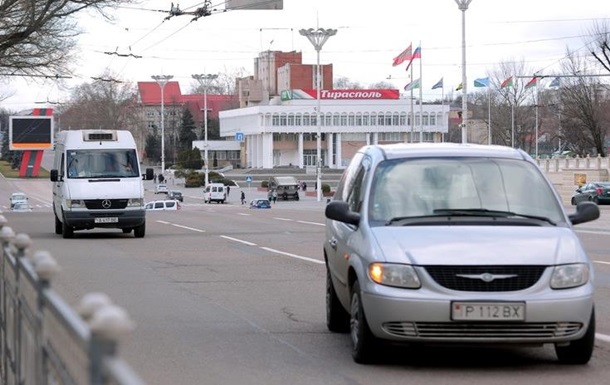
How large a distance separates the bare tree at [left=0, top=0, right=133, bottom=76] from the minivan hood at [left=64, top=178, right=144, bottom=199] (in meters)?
8.62

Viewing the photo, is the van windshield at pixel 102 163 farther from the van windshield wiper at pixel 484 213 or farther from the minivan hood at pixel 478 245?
the minivan hood at pixel 478 245

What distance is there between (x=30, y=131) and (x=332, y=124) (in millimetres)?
43114

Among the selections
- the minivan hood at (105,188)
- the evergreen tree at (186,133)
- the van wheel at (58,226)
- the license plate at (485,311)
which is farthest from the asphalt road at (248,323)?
the evergreen tree at (186,133)

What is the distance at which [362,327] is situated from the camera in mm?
8148

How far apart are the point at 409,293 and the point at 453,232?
0.70 metres

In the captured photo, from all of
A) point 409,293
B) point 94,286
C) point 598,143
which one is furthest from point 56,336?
point 598,143

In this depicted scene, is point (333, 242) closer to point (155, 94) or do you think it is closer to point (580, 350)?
point (580, 350)

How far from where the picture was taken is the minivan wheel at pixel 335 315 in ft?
32.7

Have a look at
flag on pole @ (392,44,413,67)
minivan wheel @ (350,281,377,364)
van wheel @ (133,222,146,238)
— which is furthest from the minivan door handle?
flag on pole @ (392,44,413,67)

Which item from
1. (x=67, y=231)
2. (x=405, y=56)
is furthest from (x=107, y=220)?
→ (x=405, y=56)

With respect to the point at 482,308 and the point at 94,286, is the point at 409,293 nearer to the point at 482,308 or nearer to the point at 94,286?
the point at 482,308

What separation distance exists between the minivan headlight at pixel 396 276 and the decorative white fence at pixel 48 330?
265 centimetres

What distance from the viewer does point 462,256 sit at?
776 cm

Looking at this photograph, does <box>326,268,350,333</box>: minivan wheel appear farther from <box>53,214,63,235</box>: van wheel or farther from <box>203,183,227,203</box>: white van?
<box>203,183,227,203</box>: white van
